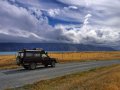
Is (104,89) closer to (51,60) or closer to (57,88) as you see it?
(57,88)

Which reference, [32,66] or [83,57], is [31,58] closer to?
[32,66]

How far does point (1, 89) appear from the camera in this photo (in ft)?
64.7

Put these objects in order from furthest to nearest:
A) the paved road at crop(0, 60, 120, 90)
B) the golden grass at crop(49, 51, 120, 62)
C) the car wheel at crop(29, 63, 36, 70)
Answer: the golden grass at crop(49, 51, 120, 62)
the car wheel at crop(29, 63, 36, 70)
the paved road at crop(0, 60, 120, 90)

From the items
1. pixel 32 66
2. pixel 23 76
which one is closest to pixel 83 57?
pixel 32 66

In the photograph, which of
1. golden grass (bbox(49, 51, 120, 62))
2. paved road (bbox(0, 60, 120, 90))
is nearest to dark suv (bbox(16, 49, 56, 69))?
paved road (bbox(0, 60, 120, 90))

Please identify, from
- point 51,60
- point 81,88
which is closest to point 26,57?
point 51,60

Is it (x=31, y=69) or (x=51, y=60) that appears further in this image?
(x=51, y=60)

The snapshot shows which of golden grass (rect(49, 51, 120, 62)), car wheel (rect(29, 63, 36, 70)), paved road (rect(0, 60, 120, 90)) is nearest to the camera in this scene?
paved road (rect(0, 60, 120, 90))

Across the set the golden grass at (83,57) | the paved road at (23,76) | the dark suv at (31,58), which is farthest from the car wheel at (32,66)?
the golden grass at (83,57)

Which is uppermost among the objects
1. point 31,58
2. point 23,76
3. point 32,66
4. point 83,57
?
point 31,58

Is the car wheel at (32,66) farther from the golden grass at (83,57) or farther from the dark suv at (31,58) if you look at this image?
the golden grass at (83,57)

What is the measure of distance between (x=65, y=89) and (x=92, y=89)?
1.69 meters

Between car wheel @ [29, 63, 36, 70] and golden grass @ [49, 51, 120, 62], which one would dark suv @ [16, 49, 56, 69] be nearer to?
car wheel @ [29, 63, 36, 70]

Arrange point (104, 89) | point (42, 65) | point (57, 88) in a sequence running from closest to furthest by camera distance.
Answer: point (104, 89) → point (57, 88) → point (42, 65)
